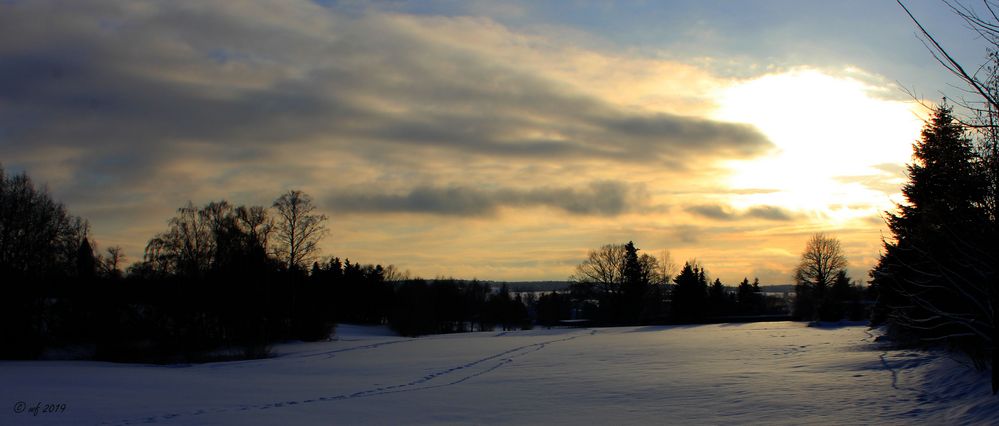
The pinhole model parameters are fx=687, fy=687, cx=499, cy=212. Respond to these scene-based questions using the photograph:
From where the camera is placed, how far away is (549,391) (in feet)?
61.1

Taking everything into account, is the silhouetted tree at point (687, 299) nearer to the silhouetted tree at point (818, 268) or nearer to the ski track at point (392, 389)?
the silhouetted tree at point (818, 268)

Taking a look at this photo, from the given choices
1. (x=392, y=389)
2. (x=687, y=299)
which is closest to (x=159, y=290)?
(x=392, y=389)

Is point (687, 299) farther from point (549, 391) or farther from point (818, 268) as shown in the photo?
point (549, 391)

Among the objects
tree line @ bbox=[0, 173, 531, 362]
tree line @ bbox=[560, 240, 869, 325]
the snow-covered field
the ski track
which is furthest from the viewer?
tree line @ bbox=[560, 240, 869, 325]

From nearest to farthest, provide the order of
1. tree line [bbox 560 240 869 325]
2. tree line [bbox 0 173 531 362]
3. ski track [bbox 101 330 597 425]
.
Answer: ski track [bbox 101 330 597 425], tree line [bbox 0 173 531 362], tree line [bbox 560 240 869 325]

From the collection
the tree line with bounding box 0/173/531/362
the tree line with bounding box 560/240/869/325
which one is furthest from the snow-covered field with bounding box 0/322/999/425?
the tree line with bounding box 560/240/869/325

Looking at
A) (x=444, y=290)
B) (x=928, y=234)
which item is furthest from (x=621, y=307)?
(x=928, y=234)

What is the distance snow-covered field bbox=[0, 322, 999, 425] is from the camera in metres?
14.0

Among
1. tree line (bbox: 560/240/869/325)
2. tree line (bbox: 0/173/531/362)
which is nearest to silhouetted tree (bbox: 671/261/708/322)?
tree line (bbox: 560/240/869/325)

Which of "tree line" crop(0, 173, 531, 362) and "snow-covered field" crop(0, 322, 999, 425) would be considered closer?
"snow-covered field" crop(0, 322, 999, 425)

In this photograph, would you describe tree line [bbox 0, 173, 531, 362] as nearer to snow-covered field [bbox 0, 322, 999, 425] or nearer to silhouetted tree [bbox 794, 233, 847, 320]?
snow-covered field [bbox 0, 322, 999, 425]

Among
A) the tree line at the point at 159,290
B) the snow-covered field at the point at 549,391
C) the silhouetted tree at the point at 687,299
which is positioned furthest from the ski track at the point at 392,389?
the silhouetted tree at the point at 687,299

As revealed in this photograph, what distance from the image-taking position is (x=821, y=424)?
12.3m

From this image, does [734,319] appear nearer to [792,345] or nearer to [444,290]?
[444,290]
